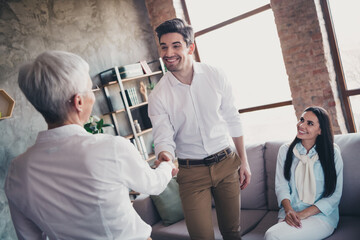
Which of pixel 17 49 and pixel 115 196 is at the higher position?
pixel 17 49

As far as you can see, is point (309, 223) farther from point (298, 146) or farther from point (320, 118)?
point (320, 118)

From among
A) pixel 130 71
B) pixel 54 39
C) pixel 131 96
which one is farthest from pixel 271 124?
pixel 54 39

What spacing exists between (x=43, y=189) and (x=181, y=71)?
1126mm

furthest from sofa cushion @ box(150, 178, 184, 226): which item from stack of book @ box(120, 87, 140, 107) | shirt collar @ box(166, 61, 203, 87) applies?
stack of book @ box(120, 87, 140, 107)

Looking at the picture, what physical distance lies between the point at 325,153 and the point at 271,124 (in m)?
2.28

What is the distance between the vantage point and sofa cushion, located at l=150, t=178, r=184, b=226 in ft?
9.13

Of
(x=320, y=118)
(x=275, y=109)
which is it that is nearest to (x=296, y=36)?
(x=275, y=109)

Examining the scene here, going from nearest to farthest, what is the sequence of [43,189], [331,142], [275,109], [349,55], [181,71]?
[43,189], [181,71], [331,142], [349,55], [275,109]

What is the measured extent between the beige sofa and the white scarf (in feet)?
0.89

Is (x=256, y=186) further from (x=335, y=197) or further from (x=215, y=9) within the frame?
(x=215, y=9)

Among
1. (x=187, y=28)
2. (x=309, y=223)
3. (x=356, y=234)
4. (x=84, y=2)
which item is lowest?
(x=356, y=234)

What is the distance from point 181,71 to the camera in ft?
6.15

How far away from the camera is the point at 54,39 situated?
3.92m

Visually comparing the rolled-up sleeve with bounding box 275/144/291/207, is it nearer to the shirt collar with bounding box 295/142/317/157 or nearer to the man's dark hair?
the shirt collar with bounding box 295/142/317/157
